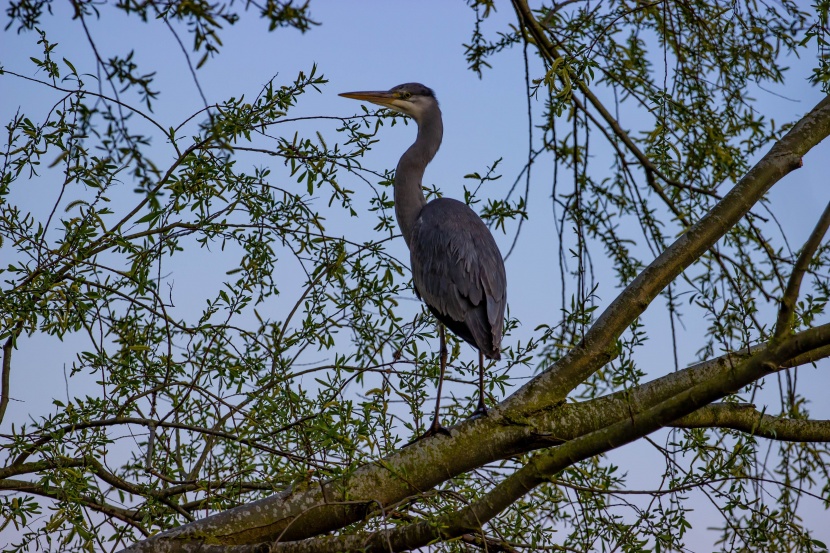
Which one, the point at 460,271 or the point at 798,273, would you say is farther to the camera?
the point at 460,271

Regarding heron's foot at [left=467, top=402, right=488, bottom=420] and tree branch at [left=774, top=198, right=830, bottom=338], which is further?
heron's foot at [left=467, top=402, right=488, bottom=420]

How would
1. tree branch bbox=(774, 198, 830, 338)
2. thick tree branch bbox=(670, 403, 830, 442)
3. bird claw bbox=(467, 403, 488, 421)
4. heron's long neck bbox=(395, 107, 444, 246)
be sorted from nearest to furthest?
1. tree branch bbox=(774, 198, 830, 338)
2. thick tree branch bbox=(670, 403, 830, 442)
3. bird claw bbox=(467, 403, 488, 421)
4. heron's long neck bbox=(395, 107, 444, 246)

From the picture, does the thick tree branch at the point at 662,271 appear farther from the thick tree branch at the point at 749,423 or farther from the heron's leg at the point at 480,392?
the thick tree branch at the point at 749,423

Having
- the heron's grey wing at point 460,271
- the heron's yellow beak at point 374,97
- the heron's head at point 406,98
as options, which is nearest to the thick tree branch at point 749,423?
the heron's grey wing at point 460,271

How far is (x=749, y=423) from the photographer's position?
315 cm

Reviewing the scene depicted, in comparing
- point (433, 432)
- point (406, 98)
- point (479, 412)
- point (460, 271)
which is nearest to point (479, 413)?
point (479, 412)

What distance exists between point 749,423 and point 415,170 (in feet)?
8.53

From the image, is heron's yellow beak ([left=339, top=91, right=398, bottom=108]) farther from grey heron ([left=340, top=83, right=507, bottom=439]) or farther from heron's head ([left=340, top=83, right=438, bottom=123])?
grey heron ([left=340, top=83, right=507, bottom=439])

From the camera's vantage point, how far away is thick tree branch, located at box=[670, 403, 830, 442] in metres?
3.11

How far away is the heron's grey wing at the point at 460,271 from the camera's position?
4.12 m

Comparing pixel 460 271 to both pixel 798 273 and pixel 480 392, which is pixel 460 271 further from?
pixel 798 273

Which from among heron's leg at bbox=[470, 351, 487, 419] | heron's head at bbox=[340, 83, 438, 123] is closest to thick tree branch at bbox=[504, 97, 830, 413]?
heron's leg at bbox=[470, 351, 487, 419]

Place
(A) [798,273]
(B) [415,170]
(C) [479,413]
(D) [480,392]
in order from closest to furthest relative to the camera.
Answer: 1. (A) [798,273]
2. (C) [479,413]
3. (D) [480,392]
4. (B) [415,170]

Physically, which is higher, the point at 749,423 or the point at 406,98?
the point at 406,98
